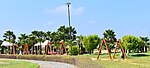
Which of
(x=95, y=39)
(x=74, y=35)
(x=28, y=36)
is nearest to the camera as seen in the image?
(x=95, y=39)

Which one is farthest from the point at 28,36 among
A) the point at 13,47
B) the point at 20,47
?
the point at 13,47

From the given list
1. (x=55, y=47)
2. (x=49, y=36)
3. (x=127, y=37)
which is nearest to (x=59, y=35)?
(x=49, y=36)

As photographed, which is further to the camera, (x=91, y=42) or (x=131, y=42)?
(x=91, y=42)

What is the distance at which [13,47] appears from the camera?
193 feet

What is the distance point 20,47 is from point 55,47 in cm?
686

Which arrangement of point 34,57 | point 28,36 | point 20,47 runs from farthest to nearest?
point 28,36, point 20,47, point 34,57

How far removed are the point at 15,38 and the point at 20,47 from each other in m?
24.3

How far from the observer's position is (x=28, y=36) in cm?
8588

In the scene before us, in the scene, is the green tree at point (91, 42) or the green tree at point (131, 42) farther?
the green tree at point (91, 42)

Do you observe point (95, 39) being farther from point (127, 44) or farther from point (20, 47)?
point (20, 47)

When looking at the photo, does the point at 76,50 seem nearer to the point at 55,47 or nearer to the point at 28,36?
the point at 55,47

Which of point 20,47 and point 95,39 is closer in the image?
point 95,39

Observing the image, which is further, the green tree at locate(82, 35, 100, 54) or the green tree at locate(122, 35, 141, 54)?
the green tree at locate(82, 35, 100, 54)

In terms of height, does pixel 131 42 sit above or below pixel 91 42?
below
